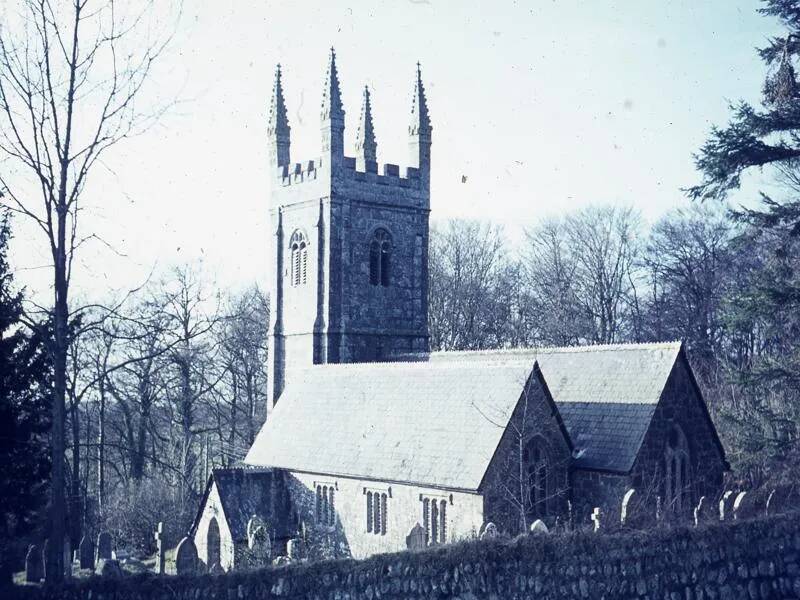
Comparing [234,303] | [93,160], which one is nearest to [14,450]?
[93,160]

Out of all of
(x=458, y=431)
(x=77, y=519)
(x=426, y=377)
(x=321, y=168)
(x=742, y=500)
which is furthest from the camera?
(x=321, y=168)

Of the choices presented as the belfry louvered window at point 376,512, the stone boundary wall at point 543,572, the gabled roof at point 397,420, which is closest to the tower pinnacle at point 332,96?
the gabled roof at point 397,420

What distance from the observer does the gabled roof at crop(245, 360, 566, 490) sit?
23281mm

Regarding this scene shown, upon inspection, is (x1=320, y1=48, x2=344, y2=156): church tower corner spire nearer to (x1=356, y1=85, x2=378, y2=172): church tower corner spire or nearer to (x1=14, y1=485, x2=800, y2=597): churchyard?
(x1=356, y1=85, x2=378, y2=172): church tower corner spire

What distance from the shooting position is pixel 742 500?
21.7 m

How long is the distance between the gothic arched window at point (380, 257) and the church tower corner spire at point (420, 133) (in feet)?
10.7

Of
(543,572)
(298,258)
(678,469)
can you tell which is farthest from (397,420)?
(543,572)

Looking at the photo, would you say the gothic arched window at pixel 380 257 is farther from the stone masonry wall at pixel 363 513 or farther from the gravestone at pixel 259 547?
the gravestone at pixel 259 547

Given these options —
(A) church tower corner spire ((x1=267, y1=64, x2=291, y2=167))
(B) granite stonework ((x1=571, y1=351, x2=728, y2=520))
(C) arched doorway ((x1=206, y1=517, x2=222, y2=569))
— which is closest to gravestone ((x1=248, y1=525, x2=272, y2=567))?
(C) arched doorway ((x1=206, y1=517, x2=222, y2=569))

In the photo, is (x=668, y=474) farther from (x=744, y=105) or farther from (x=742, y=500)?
(x=744, y=105)

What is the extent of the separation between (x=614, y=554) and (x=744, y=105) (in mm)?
11127

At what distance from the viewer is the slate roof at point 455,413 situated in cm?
2348

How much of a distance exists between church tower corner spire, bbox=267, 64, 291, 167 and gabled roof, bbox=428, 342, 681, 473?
54.0 feet

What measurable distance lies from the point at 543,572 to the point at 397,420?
13.5m
